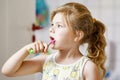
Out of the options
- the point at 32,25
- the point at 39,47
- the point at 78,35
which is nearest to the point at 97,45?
the point at 78,35

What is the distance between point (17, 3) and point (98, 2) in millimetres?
548

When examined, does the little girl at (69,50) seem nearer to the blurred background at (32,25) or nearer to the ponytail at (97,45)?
the ponytail at (97,45)

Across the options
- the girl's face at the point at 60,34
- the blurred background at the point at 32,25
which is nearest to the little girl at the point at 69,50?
the girl's face at the point at 60,34

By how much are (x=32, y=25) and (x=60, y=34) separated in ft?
2.99

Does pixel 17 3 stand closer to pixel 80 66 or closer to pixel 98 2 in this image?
pixel 98 2

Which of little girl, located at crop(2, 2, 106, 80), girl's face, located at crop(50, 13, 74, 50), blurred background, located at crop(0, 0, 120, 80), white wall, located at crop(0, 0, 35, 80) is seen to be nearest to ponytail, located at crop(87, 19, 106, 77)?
little girl, located at crop(2, 2, 106, 80)

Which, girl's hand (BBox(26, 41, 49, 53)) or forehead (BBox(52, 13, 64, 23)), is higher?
forehead (BBox(52, 13, 64, 23))

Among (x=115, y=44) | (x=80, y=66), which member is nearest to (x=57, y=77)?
(x=80, y=66)

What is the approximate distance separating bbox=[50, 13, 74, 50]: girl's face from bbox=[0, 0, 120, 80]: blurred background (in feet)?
2.54

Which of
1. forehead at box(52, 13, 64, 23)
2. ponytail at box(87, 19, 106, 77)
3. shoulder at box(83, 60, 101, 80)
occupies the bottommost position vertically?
shoulder at box(83, 60, 101, 80)

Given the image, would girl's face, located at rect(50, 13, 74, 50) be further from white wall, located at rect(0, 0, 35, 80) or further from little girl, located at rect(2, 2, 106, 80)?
white wall, located at rect(0, 0, 35, 80)

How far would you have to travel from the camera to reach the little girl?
0.97 m

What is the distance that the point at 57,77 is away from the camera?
0.98 m

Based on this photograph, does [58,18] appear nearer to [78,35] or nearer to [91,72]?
[78,35]
